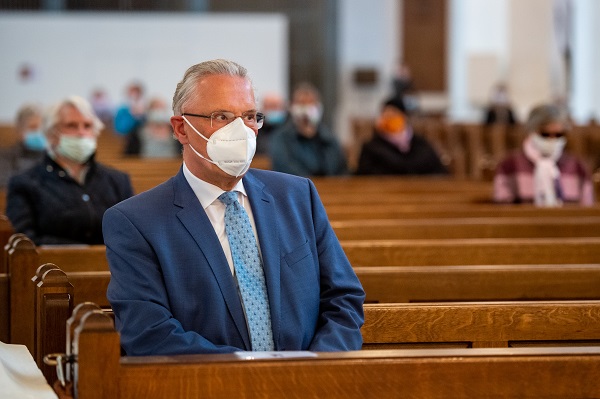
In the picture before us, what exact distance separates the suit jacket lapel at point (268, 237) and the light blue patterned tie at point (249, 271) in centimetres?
2

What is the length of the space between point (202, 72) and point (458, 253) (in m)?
1.89

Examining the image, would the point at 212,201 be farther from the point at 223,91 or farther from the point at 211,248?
the point at 223,91

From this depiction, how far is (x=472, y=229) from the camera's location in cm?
512

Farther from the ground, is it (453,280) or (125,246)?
(125,246)

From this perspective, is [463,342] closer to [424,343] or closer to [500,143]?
[424,343]

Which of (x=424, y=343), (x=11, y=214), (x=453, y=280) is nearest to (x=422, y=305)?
(x=424, y=343)

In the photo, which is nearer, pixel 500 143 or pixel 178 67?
pixel 500 143

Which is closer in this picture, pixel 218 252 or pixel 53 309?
pixel 218 252

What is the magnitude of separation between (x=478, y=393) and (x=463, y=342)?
938 mm

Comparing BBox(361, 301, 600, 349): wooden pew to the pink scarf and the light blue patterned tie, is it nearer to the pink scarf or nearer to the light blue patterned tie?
the light blue patterned tie

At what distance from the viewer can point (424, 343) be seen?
126 inches

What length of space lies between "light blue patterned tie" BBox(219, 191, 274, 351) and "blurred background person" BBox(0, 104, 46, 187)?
6218 millimetres

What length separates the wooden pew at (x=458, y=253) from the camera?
14.4ft

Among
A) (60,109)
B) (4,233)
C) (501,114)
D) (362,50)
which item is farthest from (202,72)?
(362,50)
